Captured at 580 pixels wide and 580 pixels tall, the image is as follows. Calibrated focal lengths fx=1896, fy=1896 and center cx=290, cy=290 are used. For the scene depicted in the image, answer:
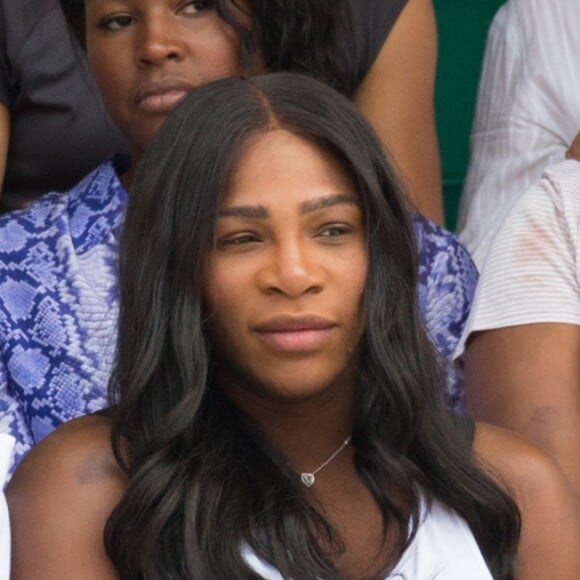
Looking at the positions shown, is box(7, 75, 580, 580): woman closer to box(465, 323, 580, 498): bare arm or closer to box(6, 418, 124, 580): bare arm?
box(6, 418, 124, 580): bare arm

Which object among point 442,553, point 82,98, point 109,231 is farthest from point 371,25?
point 442,553

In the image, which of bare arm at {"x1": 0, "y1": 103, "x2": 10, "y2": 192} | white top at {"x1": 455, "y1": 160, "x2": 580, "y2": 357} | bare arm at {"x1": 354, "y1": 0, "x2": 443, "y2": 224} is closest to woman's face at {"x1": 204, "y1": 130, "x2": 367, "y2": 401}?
white top at {"x1": 455, "y1": 160, "x2": 580, "y2": 357}

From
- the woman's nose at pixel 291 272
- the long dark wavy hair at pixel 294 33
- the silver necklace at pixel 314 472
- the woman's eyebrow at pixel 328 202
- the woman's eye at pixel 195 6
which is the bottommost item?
the silver necklace at pixel 314 472

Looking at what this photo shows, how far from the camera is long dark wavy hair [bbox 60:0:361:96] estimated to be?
9.36 ft

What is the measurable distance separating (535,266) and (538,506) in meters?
0.51

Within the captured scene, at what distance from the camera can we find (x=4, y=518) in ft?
7.02

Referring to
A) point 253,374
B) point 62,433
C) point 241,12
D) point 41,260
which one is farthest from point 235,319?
point 241,12

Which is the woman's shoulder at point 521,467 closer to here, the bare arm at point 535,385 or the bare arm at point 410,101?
the bare arm at point 535,385

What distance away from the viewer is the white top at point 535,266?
2.71 metres

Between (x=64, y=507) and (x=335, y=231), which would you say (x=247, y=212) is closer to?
(x=335, y=231)

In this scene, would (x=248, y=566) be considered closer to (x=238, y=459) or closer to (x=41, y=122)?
(x=238, y=459)

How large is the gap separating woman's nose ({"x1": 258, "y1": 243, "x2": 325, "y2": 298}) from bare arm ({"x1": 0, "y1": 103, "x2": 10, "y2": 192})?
40.6 inches

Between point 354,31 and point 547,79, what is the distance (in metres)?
0.40

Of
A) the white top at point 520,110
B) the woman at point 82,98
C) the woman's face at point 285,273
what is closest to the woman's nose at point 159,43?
the woman at point 82,98
